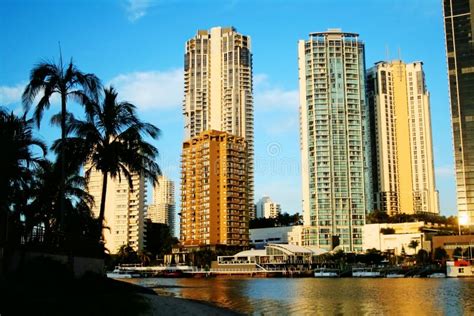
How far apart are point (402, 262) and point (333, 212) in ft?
83.3

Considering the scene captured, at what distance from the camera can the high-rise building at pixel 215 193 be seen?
185m

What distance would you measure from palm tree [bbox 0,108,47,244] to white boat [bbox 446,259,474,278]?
11499 cm

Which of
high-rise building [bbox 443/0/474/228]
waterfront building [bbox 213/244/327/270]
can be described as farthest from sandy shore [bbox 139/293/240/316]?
high-rise building [bbox 443/0/474/228]

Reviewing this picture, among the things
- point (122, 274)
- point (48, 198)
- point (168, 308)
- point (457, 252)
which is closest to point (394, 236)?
point (457, 252)

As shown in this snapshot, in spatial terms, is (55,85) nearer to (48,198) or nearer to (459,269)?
(48,198)

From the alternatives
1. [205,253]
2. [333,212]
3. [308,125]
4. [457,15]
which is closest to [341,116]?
[308,125]

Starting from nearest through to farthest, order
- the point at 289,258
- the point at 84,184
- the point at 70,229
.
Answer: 1. the point at 70,229
2. the point at 84,184
3. the point at 289,258

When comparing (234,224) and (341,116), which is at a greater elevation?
(341,116)

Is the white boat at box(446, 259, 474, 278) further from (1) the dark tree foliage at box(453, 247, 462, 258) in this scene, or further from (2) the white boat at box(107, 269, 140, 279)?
(2) the white boat at box(107, 269, 140, 279)

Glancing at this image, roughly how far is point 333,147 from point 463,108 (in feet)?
131

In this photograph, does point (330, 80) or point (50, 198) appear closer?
point (50, 198)

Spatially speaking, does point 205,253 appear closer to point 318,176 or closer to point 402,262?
point 318,176

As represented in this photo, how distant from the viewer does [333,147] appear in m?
186

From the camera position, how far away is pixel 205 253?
180 m
